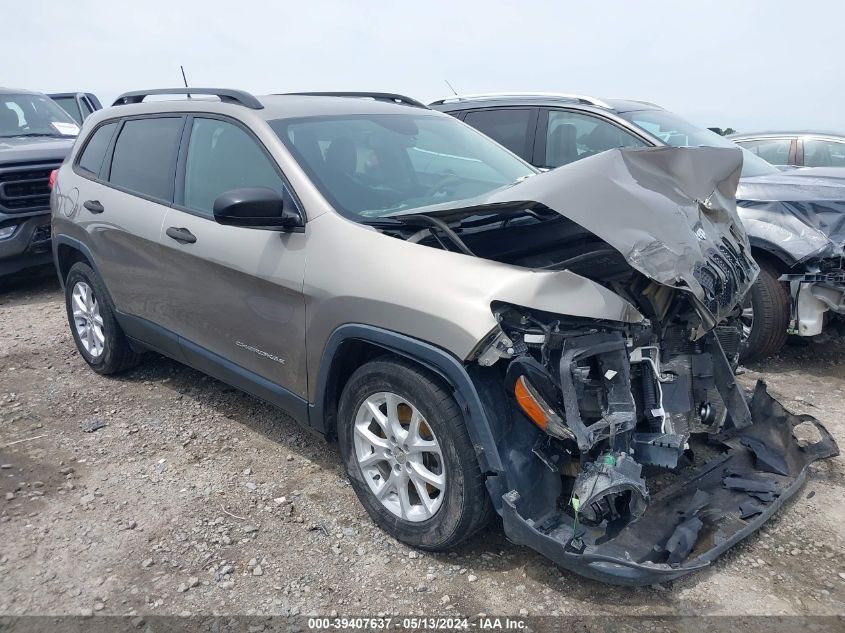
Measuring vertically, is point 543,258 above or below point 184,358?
above

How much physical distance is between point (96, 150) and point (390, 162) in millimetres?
2410

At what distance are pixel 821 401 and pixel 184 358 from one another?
397cm

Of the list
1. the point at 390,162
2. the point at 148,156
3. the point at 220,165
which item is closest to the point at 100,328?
the point at 148,156

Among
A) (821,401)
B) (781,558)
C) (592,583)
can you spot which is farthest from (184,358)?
(821,401)

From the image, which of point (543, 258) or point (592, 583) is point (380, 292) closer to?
point (543, 258)

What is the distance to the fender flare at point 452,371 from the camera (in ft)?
8.57

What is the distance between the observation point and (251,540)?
3182 mm

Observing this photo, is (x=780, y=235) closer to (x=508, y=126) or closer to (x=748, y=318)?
(x=748, y=318)

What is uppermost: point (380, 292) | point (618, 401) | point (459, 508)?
point (380, 292)

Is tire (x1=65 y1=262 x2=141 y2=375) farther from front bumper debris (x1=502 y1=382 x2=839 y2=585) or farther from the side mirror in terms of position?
front bumper debris (x1=502 y1=382 x2=839 y2=585)

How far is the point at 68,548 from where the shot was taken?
10.3 ft

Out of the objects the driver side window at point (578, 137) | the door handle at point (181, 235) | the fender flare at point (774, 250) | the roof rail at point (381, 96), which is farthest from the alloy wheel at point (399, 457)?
the driver side window at point (578, 137)

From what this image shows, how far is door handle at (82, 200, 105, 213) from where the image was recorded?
4548mm

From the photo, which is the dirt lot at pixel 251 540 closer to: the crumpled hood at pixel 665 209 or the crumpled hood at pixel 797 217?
the crumpled hood at pixel 797 217
